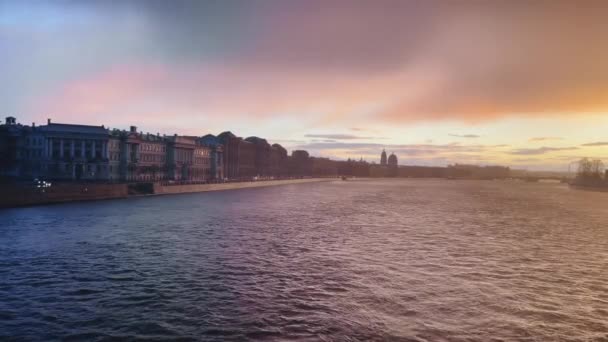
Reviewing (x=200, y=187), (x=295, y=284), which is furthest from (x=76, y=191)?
(x=295, y=284)

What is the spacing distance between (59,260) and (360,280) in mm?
16963

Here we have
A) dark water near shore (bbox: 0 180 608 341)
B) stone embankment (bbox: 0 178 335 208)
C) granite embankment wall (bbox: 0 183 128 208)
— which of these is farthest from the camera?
stone embankment (bbox: 0 178 335 208)

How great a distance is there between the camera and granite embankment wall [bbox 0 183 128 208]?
179 ft

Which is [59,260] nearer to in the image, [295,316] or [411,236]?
[295,316]

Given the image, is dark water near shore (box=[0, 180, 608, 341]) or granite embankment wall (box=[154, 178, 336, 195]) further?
granite embankment wall (box=[154, 178, 336, 195])

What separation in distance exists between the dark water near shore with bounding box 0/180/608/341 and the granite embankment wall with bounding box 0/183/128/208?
57.8 feet

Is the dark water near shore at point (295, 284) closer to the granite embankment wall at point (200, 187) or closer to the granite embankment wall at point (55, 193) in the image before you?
the granite embankment wall at point (55, 193)

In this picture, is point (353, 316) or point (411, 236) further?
point (411, 236)

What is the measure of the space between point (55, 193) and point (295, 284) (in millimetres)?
53139

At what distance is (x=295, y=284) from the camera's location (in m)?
21.2

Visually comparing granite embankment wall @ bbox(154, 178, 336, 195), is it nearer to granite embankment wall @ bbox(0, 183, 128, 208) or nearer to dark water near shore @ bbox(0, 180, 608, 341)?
granite embankment wall @ bbox(0, 183, 128, 208)

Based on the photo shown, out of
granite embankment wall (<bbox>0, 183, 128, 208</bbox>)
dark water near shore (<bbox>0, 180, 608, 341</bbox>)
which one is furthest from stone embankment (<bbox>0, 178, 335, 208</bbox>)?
dark water near shore (<bbox>0, 180, 608, 341</bbox>)

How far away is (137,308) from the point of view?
17234 millimetres

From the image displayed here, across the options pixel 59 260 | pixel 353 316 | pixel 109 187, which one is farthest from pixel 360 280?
pixel 109 187
